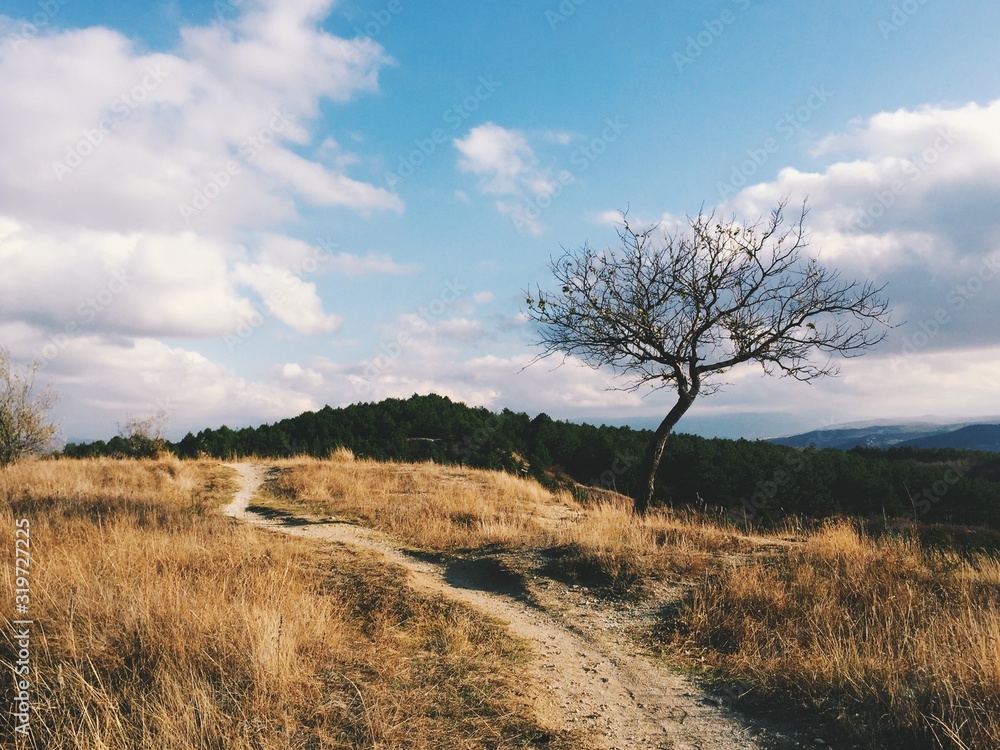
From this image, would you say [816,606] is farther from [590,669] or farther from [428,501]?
[428,501]

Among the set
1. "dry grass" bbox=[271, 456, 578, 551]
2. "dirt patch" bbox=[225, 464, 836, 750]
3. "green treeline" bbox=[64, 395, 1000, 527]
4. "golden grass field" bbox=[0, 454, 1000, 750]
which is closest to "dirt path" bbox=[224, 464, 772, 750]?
"dirt patch" bbox=[225, 464, 836, 750]

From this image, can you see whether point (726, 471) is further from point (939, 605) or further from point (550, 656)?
point (550, 656)

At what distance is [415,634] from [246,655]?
2058 millimetres

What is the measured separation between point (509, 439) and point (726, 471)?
14701 mm

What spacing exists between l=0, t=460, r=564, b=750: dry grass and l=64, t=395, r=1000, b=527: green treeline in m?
21.9

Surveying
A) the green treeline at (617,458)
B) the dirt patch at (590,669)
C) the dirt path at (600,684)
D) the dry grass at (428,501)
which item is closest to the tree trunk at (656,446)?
the dry grass at (428,501)

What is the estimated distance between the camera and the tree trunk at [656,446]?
49.5ft

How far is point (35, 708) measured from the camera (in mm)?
4625

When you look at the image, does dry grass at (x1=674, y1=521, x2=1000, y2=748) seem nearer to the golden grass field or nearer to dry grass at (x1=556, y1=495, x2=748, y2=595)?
the golden grass field

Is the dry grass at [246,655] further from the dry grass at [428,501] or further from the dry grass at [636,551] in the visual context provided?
the dry grass at [428,501]

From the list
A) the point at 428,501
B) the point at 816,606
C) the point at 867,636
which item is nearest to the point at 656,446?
the point at 428,501

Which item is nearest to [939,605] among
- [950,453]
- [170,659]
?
[170,659]

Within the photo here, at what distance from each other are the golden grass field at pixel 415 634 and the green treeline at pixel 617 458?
66.9 ft

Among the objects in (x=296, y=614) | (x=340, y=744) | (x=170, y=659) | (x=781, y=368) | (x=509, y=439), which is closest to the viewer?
(x=340, y=744)
